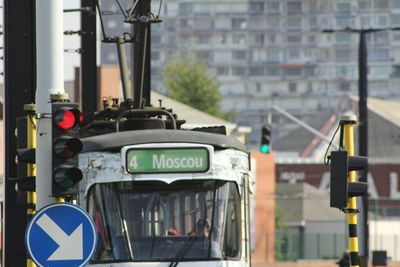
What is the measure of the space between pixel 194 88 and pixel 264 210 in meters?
41.4

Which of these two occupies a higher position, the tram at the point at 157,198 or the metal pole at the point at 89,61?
the metal pole at the point at 89,61

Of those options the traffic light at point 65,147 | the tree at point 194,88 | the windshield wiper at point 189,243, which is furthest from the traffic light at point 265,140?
the tree at point 194,88

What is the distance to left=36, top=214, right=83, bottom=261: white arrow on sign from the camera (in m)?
17.8

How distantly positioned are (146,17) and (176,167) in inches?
192

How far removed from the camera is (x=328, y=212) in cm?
10962

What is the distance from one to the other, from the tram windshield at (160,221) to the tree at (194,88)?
337 ft

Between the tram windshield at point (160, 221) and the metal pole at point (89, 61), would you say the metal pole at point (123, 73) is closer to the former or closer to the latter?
the metal pole at point (89, 61)

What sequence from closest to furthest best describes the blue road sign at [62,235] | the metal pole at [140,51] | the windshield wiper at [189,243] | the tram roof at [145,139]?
the blue road sign at [62,235] < the windshield wiper at [189,243] < the tram roof at [145,139] < the metal pole at [140,51]

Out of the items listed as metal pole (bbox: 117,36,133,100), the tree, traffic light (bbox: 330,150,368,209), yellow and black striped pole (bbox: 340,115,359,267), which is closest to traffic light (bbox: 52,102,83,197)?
traffic light (bbox: 330,150,368,209)

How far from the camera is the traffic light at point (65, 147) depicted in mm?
18000

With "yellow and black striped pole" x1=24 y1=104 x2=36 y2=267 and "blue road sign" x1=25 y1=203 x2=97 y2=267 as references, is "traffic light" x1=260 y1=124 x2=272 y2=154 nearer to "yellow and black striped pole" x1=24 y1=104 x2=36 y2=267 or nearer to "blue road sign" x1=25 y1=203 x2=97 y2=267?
"yellow and black striped pole" x1=24 y1=104 x2=36 y2=267

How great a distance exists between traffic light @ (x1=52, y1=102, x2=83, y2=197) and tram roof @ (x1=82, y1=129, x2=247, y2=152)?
9.95 ft

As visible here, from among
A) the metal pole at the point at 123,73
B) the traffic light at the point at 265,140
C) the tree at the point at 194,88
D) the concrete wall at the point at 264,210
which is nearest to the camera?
the metal pole at the point at 123,73

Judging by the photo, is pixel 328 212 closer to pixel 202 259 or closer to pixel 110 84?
pixel 110 84
